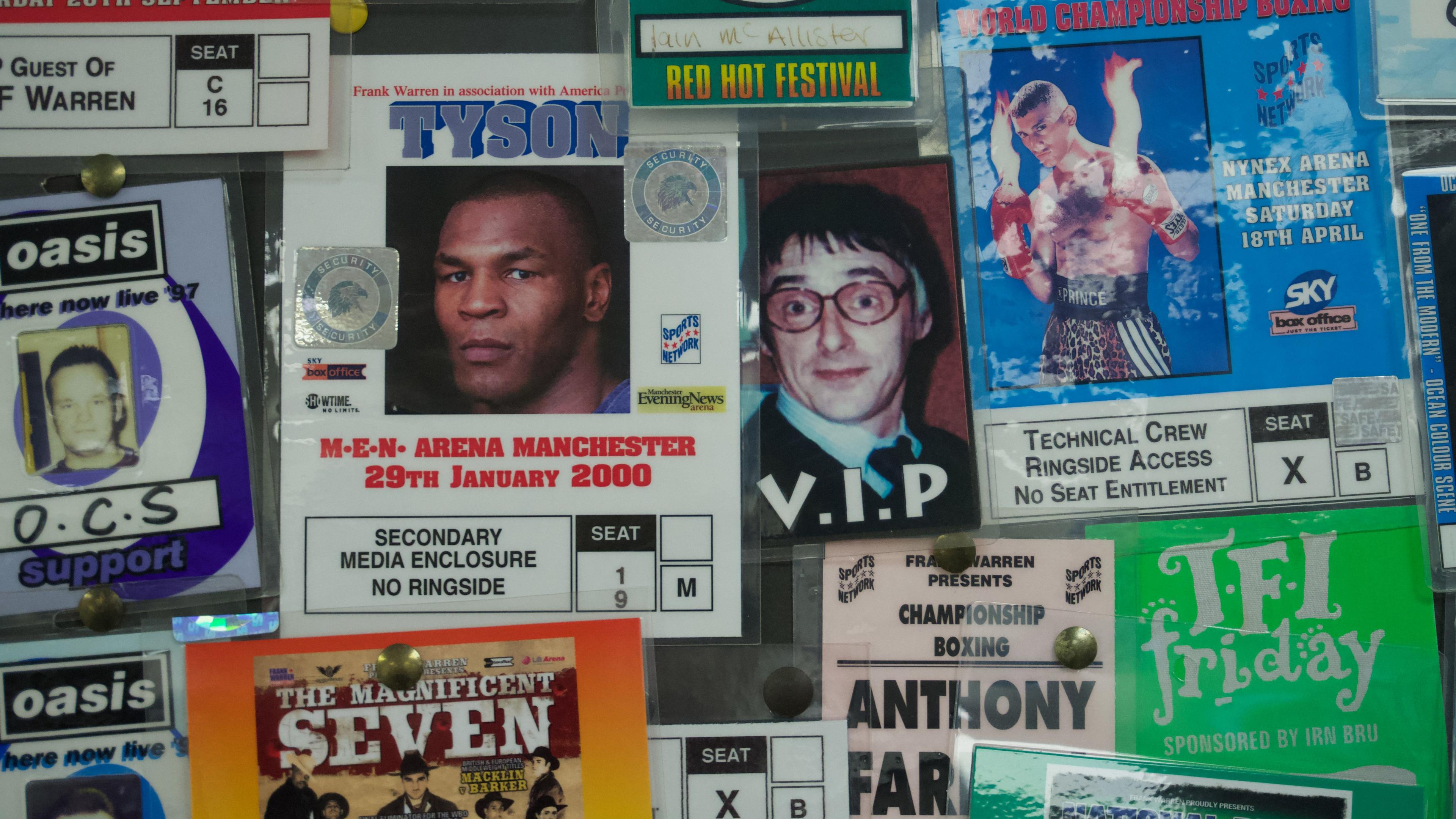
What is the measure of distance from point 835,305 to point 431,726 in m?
0.39

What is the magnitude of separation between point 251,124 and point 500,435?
271 millimetres

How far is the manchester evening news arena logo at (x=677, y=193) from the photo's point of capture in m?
0.65

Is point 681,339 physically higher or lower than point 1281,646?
higher

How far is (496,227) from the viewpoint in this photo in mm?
646

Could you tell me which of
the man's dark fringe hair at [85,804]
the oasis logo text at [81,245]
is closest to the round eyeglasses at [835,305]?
the oasis logo text at [81,245]

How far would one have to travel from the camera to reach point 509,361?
642mm

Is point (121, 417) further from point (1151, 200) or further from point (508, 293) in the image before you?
point (1151, 200)

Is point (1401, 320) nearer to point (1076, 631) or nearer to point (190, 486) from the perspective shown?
point (1076, 631)

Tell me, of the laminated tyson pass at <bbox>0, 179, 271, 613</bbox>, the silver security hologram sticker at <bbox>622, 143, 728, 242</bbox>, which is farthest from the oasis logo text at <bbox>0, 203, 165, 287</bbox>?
the silver security hologram sticker at <bbox>622, 143, 728, 242</bbox>

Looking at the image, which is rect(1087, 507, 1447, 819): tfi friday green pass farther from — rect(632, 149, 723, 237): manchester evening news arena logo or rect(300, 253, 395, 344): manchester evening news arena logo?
rect(300, 253, 395, 344): manchester evening news arena logo

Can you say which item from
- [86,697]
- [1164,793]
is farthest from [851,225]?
[86,697]

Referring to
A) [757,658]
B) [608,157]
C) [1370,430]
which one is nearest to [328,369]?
[608,157]

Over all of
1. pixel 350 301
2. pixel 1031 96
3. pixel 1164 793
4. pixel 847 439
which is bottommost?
pixel 1164 793

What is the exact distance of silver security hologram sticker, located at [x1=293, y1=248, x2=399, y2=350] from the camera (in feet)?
2.10
